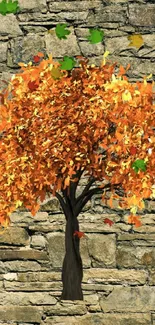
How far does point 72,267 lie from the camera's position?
7.52 meters

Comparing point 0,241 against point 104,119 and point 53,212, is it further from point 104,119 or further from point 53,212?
point 104,119

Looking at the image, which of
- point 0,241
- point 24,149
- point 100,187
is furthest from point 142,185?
point 0,241

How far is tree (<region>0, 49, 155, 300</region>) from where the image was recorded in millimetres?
7059

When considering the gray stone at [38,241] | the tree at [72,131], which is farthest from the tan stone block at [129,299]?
the tree at [72,131]

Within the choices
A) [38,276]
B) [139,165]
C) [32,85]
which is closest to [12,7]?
[32,85]

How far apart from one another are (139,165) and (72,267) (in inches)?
49.4

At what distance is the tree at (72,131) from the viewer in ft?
23.2

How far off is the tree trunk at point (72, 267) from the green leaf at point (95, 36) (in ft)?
5.70

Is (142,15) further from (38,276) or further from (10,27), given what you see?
(38,276)

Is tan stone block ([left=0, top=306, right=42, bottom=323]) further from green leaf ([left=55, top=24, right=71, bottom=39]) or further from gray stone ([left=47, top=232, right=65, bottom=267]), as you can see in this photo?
green leaf ([left=55, top=24, right=71, bottom=39])

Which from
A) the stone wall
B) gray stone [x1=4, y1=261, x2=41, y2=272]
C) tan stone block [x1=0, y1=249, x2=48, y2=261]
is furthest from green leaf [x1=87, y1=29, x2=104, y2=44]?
gray stone [x1=4, y1=261, x2=41, y2=272]

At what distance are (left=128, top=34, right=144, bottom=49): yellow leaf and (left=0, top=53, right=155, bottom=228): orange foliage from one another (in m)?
0.86

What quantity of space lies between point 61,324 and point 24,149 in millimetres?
1644

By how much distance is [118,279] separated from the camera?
772 centimetres
